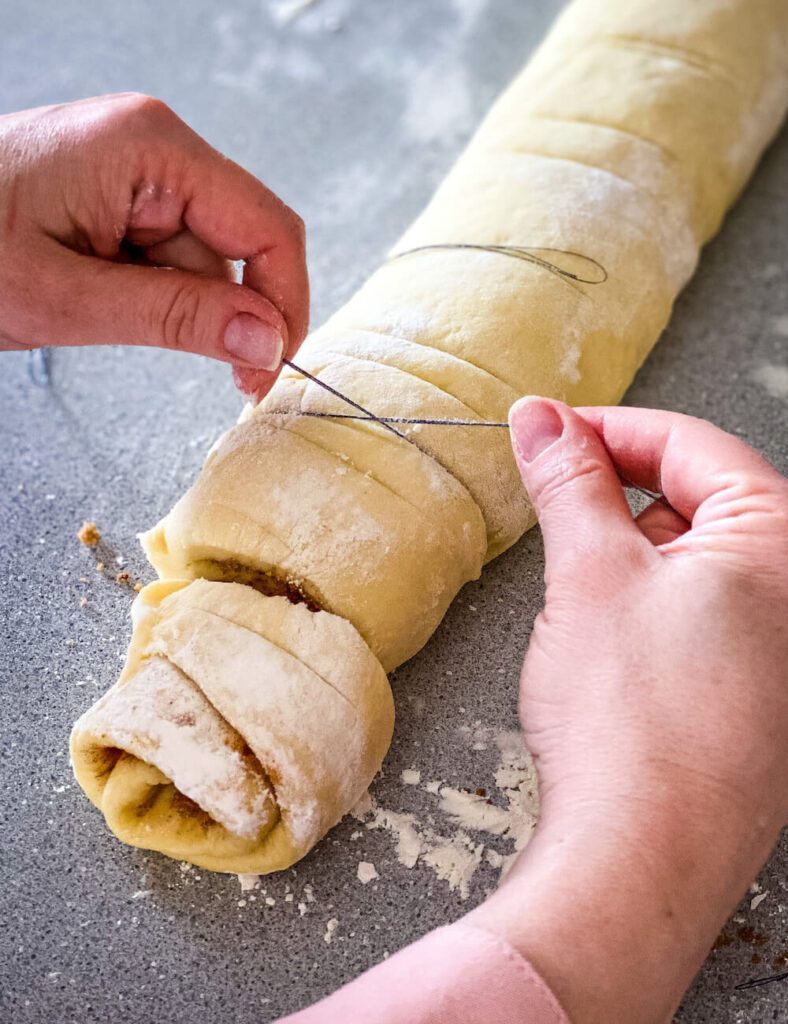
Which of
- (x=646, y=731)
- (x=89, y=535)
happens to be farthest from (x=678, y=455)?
(x=89, y=535)

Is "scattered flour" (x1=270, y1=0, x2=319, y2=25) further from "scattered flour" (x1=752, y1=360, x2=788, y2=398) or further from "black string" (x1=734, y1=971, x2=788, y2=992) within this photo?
"black string" (x1=734, y1=971, x2=788, y2=992)

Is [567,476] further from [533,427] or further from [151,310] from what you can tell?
[151,310]

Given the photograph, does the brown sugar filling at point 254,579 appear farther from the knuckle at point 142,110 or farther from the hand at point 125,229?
the knuckle at point 142,110

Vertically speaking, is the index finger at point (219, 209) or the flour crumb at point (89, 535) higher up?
the index finger at point (219, 209)

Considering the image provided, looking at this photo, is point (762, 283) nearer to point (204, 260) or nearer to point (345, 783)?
point (204, 260)

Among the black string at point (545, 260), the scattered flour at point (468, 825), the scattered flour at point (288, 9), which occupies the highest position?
the scattered flour at point (288, 9)

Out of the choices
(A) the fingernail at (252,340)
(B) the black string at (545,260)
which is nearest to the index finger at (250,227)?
(A) the fingernail at (252,340)

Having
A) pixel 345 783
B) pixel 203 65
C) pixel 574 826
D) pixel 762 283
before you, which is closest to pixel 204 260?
pixel 345 783
